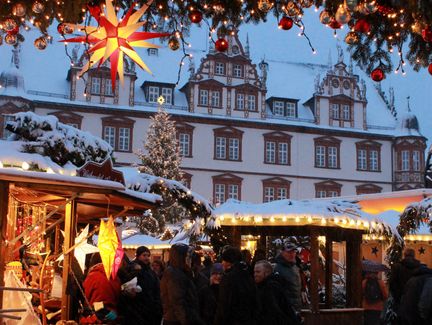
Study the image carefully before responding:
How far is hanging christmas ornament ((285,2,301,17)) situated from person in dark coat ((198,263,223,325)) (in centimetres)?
309

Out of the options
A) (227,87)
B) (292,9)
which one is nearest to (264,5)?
(292,9)

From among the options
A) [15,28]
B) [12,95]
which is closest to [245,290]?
[15,28]

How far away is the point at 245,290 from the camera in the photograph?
256 inches

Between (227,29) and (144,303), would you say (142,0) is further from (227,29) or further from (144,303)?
(144,303)

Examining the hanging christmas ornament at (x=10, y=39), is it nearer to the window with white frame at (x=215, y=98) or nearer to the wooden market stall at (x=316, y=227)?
the wooden market stall at (x=316, y=227)

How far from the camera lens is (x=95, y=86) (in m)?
38.9

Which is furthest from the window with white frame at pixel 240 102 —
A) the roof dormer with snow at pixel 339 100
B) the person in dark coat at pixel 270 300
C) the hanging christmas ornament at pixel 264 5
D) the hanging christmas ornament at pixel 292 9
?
the hanging christmas ornament at pixel 264 5

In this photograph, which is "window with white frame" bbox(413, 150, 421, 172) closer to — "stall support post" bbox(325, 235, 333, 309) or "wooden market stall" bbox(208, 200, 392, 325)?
"stall support post" bbox(325, 235, 333, 309)

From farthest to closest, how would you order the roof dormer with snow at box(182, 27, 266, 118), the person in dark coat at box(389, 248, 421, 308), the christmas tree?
the roof dormer with snow at box(182, 27, 266, 118) → the christmas tree → the person in dark coat at box(389, 248, 421, 308)

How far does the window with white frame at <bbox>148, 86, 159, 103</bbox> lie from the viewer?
40.5m

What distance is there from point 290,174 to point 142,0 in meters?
35.6

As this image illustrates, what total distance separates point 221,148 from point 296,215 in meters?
28.0

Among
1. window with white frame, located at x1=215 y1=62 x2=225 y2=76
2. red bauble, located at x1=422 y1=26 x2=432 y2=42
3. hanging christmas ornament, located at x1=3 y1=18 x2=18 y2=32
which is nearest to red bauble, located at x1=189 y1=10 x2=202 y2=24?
hanging christmas ornament, located at x1=3 y1=18 x2=18 y2=32

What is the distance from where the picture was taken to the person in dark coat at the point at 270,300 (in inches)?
271
